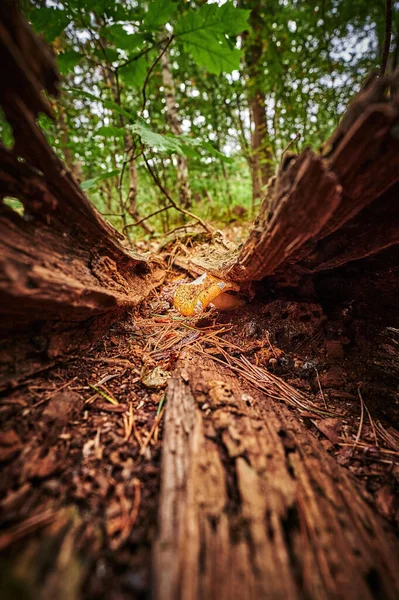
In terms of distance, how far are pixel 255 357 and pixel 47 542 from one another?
1383 mm

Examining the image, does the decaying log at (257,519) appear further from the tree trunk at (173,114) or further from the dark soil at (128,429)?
the tree trunk at (173,114)

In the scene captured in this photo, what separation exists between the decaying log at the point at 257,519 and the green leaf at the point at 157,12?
3569 millimetres

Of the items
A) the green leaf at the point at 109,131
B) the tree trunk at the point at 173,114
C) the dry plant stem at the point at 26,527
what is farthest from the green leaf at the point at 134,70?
the dry plant stem at the point at 26,527

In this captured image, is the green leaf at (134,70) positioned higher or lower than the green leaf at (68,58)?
higher

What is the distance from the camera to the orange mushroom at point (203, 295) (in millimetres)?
2154

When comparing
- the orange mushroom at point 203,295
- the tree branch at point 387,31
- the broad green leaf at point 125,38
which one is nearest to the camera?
the tree branch at point 387,31

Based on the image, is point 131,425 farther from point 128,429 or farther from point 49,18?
point 49,18

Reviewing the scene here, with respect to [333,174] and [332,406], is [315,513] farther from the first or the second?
[333,174]

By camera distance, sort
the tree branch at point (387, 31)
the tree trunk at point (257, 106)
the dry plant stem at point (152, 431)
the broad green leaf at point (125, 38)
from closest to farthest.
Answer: the dry plant stem at point (152, 431)
the tree branch at point (387, 31)
the broad green leaf at point (125, 38)
the tree trunk at point (257, 106)

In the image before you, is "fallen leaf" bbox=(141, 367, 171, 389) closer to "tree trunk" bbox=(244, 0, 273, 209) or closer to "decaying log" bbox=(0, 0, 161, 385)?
"decaying log" bbox=(0, 0, 161, 385)

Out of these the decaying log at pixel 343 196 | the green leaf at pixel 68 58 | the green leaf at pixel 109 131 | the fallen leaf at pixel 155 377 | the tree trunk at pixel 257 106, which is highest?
the tree trunk at pixel 257 106

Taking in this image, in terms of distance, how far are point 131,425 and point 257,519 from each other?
0.64m

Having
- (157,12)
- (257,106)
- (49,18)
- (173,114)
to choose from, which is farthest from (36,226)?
(257,106)

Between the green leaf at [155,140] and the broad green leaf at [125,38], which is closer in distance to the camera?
the green leaf at [155,140]
